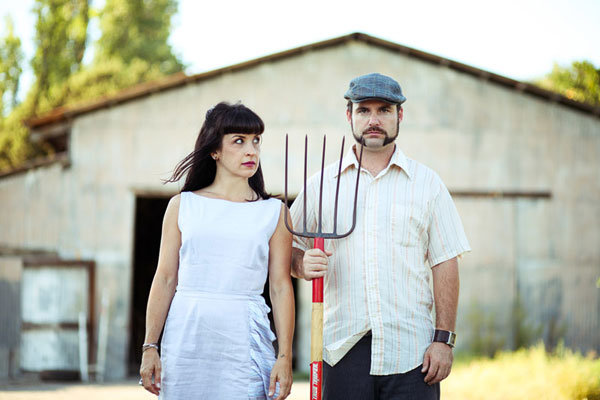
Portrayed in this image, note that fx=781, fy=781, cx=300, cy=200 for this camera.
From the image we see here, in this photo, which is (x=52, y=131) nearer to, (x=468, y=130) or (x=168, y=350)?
(x=468, y=130)

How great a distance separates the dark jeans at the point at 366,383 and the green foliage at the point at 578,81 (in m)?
12.7

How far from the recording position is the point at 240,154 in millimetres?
3166

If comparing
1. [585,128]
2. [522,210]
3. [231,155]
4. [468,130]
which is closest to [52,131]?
[468,130]

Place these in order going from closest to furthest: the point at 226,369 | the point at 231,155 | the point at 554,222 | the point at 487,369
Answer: the point at 226,369 → the point at 231,155 → the point at 487,369 → the point at 554,222

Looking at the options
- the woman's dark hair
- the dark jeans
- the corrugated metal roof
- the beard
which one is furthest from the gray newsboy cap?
the corrugated metal roof

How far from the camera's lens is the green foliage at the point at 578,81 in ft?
71.4

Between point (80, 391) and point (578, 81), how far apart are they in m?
21.8

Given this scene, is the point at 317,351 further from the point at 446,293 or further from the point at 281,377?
the point at 446,293

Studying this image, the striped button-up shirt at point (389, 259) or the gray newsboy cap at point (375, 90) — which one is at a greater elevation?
the gray newsboy cap at point (375, 90)

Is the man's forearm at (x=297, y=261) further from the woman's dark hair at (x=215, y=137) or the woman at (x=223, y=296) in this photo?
the woman's dark hair at (x=215, y=137)

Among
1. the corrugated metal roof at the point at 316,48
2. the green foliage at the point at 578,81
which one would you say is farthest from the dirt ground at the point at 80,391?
the green foliage at the point at 578,81

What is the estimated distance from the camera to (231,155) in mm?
3178

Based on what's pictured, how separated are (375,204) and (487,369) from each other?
19.0 feet

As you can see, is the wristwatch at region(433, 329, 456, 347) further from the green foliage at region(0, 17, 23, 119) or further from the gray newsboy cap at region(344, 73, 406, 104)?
the green foliage at region(0, 17, 23, 119)
